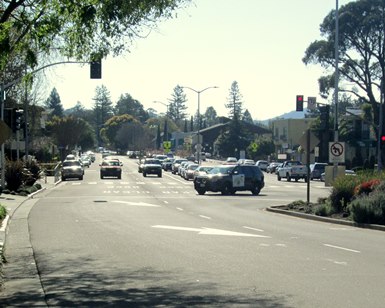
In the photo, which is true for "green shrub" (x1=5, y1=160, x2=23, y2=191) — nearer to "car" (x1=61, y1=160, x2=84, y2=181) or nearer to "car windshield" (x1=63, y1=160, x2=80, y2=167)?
"car" (x1=61, y1=160, x2=84, y2=181)

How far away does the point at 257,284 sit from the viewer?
444 inches

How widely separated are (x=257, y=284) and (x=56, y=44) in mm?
5595

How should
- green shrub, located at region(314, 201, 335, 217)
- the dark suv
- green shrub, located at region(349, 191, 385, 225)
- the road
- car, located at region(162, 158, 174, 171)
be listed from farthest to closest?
1. car, located at region(162, 158, 174, 171)
2. the dark suv
3. green shrub, located at region(314, 201, 335, 217)
4. green shrub, located at region(349, 191, 385, 225)
5. the road

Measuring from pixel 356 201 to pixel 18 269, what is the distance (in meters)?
12.6

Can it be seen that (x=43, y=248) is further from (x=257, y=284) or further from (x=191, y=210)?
(x=191, y=210)

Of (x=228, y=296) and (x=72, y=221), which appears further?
(x=72, y=221)

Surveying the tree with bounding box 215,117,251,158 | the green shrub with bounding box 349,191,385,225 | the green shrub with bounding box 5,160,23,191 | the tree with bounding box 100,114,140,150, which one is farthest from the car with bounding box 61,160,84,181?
the tree with bounding box 100,114,140,150

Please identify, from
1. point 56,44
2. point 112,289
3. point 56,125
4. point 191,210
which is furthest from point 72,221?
point 56,125

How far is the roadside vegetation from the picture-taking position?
73.5ft

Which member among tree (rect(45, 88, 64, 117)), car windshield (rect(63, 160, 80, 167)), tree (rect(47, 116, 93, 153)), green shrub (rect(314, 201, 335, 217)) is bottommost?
green shrub (rect(314, 201, 335, 217))

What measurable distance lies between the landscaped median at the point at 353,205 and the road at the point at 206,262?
797 millimetres

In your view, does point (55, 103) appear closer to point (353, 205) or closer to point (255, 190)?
point (255, 190)

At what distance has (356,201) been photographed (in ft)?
75.5

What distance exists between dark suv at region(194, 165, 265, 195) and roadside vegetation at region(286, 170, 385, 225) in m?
13.2
